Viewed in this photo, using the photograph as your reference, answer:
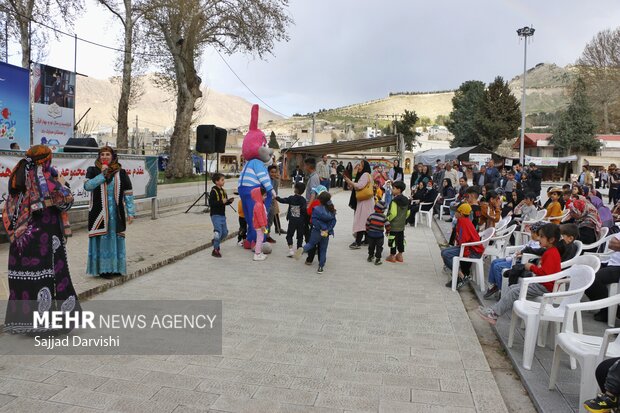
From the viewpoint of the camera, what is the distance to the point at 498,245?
7.41 metres

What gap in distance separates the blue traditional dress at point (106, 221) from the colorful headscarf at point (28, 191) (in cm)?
117

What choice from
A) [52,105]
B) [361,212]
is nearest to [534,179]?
[361,212]

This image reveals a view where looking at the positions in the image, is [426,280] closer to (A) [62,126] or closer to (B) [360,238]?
(B) [360,238]

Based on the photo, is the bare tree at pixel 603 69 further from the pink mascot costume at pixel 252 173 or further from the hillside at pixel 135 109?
the hillside at pixel 135 109

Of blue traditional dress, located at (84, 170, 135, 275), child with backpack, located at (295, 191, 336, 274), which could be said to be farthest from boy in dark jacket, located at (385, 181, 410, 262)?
blue traditional dress, located at (84, 170, 135, 275)

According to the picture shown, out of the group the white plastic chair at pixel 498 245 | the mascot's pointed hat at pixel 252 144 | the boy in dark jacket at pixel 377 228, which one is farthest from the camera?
the mascot's pointed hat at pixel 252 144

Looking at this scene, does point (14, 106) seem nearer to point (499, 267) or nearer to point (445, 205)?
point (445, 205)

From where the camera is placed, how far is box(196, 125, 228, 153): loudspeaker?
13.5 metres

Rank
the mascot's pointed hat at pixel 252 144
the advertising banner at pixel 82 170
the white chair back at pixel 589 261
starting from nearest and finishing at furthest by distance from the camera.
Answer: the white chair back at pixel 589 261 → the advertising banner at pixel 82 170 → the mascot's pointed hat at pixel 252 144

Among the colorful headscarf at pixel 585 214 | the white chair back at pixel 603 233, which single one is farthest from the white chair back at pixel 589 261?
the colorful headscarf at pixel 585 214

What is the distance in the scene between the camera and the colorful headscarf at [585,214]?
23.7 feet

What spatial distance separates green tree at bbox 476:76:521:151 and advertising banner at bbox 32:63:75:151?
43.0 meters

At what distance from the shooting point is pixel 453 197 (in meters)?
14.3

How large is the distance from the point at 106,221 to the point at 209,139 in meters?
8.51
